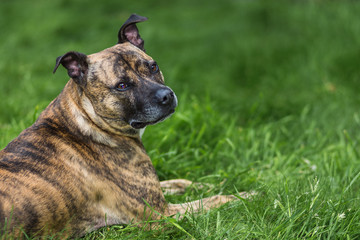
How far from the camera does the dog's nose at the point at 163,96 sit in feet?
11.3

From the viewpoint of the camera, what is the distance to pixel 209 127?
518 cm

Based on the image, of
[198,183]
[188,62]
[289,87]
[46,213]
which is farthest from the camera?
[188,62]

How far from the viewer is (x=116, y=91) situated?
3.48 m

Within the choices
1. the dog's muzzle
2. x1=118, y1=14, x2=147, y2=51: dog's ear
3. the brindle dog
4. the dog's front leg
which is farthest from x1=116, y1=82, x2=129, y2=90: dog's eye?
the dog's front leg

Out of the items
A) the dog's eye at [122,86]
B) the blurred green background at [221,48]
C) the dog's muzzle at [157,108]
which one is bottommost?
the blurred green background at [221,48]

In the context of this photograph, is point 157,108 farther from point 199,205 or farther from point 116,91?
point 199,205

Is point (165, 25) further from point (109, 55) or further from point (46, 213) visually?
point (46, 213)

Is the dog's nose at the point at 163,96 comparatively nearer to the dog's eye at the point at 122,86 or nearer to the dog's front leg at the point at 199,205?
the dog's eye at the point at 122,86

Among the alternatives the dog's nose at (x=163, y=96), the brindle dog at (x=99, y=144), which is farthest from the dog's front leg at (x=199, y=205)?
the dog's nose at (x=163, y=96)

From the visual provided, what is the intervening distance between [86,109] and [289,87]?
12.9 ft

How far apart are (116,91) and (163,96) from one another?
357 mm

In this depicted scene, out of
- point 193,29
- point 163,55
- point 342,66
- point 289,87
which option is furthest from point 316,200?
point 193,29

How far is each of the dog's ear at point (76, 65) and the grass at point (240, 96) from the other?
3.81 ft

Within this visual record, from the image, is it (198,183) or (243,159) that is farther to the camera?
(243,159)
